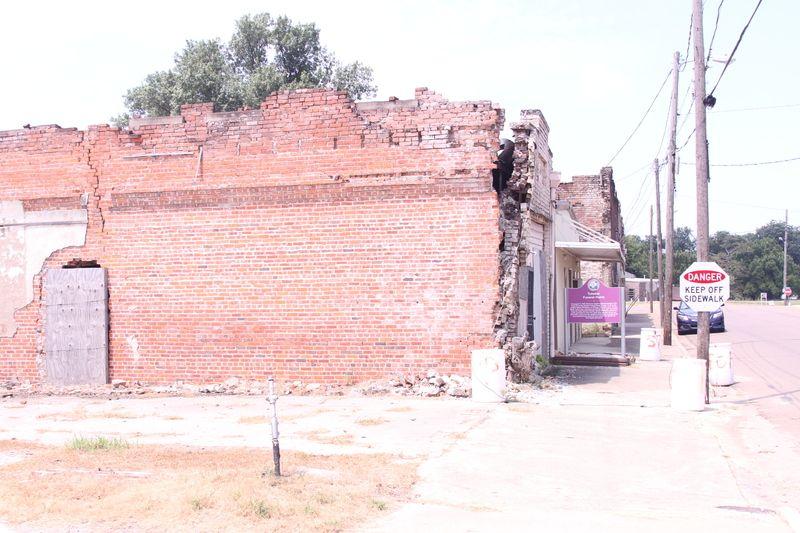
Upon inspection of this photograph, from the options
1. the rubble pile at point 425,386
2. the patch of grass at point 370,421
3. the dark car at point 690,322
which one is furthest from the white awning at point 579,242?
the patch of grass at point 370,421

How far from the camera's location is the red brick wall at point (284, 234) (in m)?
14.0

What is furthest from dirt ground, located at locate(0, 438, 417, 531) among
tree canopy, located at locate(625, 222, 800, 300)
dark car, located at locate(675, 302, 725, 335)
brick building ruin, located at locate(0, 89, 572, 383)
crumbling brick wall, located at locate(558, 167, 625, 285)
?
tree canopy, located at locate(625, 222, 800, 300)

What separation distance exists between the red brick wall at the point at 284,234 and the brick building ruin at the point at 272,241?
1.0 inches

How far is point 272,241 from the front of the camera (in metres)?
14.6

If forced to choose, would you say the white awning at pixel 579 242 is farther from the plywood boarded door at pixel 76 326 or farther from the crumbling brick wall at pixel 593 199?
the plywood boarded door at pixel 76 326

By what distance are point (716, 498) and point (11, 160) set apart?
14.0m

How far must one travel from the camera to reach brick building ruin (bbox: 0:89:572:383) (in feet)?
45.9

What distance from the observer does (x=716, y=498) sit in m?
7.46

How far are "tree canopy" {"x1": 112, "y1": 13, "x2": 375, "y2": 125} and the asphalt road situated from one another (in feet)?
67.4

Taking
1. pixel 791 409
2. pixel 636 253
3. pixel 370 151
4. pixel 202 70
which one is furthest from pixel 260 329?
pixel 636 253

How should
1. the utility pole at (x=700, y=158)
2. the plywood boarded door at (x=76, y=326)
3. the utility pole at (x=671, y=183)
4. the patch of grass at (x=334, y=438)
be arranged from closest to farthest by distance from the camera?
the patch of grass at (x=334, y=438), the utility pole at (x=700, y=158), the plywood boarded door at (x=76, y=326), the utility pole at (x=671, y=183)

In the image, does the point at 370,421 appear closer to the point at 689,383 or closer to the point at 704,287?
the point at 689,383

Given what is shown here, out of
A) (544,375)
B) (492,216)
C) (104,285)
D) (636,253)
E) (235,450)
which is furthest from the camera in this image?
(636,253)

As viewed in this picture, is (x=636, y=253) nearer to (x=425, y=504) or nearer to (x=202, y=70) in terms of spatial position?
(x=202, y=70)
